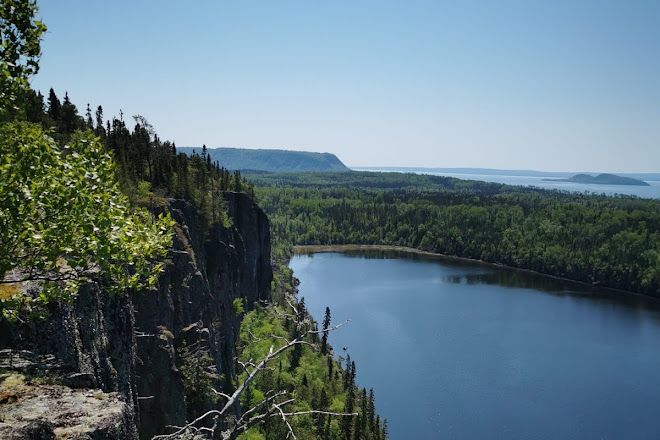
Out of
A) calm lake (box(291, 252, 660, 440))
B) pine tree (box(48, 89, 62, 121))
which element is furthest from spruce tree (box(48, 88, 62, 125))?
calm lake (box(291, 252, 660, 440))

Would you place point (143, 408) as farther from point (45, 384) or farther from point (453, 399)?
point (453, 399)

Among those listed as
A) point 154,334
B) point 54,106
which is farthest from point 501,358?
point 54,106

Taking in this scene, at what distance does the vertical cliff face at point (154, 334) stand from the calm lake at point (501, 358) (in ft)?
124

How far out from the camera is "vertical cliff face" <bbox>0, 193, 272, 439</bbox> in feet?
46.3

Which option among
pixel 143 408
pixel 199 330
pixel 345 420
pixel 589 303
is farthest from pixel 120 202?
pixel 589 303

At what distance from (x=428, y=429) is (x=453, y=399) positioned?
10548 mm

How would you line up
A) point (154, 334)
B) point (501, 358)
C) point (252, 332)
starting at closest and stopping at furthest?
point (154, 334) → point (252, 332) → point (501, 358)

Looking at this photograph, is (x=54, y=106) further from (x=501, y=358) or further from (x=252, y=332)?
(x=501, y=358)

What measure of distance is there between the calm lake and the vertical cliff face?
3777cm

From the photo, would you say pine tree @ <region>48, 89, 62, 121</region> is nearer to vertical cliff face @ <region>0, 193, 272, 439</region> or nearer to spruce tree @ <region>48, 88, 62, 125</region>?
spruce tree @ <region>48, 88, 62, 125</region>

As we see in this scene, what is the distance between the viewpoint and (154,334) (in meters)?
31.1

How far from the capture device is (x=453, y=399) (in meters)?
87.4

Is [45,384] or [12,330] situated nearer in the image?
[45,384]

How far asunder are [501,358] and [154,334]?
89.9 m
